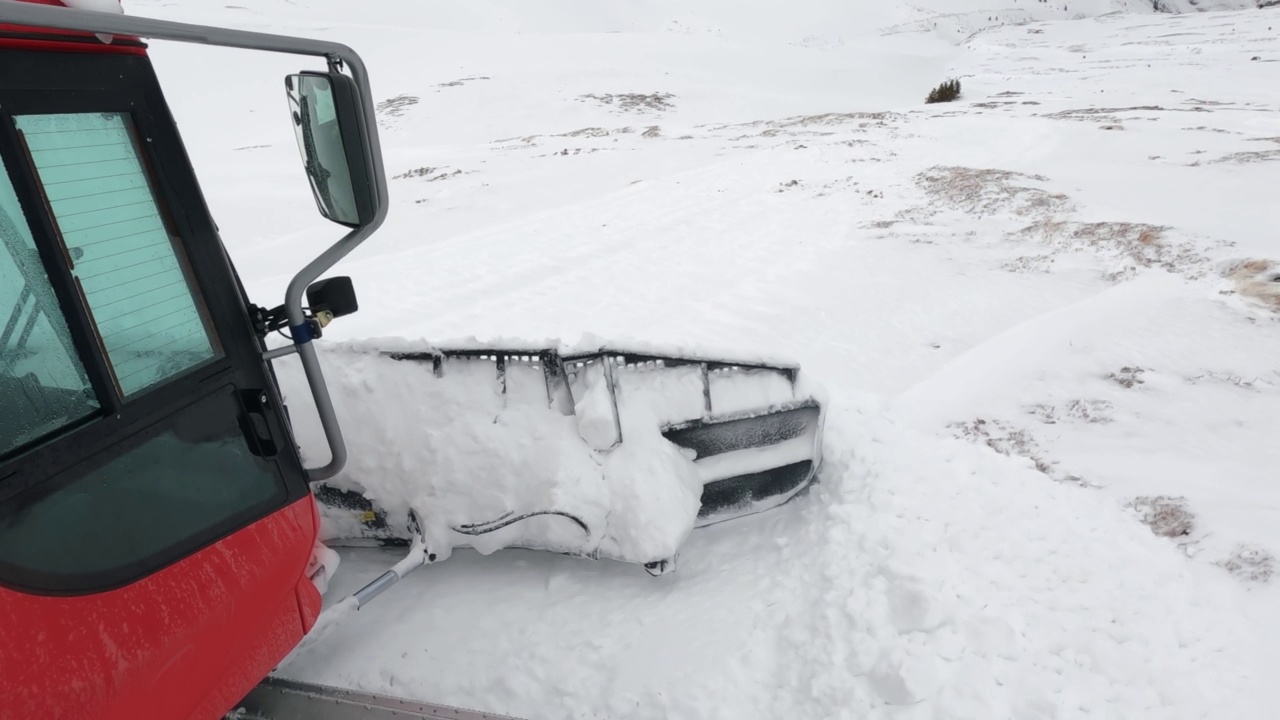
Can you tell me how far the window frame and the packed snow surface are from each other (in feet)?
3.38

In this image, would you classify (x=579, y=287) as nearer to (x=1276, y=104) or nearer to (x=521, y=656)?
(x=521, y=656)

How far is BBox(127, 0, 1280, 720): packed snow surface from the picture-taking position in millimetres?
2408

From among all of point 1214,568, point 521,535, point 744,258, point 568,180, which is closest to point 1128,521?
point 1214,568

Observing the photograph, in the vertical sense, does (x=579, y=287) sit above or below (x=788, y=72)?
below

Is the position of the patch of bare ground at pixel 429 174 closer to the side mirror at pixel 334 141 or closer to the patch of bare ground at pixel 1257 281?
the patch of bare ground at pixel 1257 281

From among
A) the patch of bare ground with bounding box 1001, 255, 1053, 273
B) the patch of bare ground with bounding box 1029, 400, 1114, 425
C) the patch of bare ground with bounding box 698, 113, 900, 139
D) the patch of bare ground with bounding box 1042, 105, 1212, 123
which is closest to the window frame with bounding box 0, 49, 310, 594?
the patch of bare ground with bounding box 1029, 400, 1114, 425

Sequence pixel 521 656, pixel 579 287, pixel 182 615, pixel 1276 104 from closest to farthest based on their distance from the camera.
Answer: pixel 182 615
pixel 521 656
pixel 579 287
pixel 1276 104

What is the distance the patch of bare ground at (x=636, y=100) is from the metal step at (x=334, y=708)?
83.6 ft

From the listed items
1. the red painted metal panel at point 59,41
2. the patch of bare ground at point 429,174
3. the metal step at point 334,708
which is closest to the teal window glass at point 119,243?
the red painted metal panel at point 59,41

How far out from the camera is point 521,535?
2723 mm

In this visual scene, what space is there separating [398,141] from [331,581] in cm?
2221

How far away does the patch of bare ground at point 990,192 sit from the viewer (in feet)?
27.3

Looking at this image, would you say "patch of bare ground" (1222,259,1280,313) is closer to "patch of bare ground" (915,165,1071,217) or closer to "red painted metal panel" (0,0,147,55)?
"patch of bare ground" (915,165,1071,217)

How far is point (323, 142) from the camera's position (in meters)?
1.67
